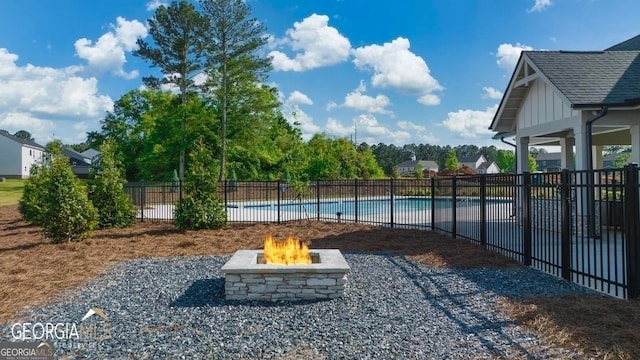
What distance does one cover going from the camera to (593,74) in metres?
9.60

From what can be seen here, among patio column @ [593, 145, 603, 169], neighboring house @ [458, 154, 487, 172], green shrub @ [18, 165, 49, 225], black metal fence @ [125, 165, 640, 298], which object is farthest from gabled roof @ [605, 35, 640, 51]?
neighboring house @ [458, 154, 487, 172]

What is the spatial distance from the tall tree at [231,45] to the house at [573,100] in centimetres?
1881

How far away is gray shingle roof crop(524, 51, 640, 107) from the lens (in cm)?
869

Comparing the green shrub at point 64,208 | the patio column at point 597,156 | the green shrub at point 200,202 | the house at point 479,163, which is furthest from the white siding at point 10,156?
the house at point 479,163

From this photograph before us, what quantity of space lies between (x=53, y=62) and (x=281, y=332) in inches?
977

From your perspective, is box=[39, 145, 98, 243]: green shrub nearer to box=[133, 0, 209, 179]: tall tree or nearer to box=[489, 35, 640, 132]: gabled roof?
box=[489, 35, 640, 132]: gabled roof

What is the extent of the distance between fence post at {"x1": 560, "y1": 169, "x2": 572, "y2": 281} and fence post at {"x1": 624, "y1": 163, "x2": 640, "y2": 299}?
98 centimetres

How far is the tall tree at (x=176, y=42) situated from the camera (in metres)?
27.6

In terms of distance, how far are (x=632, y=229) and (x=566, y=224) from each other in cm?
114

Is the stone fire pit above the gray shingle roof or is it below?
below

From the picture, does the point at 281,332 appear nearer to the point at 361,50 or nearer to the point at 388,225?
the point at 388,225

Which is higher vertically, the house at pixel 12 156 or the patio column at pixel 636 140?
the house at pixel 12 156

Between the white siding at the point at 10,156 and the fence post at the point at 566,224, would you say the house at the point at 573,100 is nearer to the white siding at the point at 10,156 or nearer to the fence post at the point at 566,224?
the fence post at the point at 566,224

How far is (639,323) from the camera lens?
4016 mm
